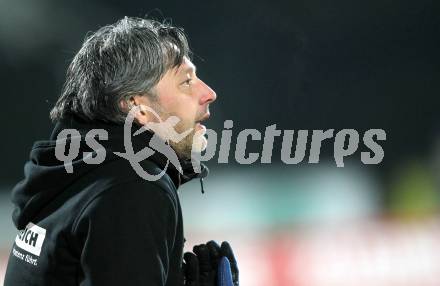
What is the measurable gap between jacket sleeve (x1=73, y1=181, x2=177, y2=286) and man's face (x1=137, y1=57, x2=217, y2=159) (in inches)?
9.8

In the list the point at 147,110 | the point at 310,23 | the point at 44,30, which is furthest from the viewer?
the point at 310,23

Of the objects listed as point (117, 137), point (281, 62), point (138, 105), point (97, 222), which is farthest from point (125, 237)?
point (281, 62)

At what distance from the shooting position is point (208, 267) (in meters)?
0.93

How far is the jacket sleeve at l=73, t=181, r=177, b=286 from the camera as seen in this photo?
686mm

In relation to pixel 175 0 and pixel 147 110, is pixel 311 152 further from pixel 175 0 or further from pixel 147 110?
pixel 147 110

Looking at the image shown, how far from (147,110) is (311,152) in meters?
0.83

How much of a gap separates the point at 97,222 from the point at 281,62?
1.12 m

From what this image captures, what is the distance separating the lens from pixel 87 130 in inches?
33.9

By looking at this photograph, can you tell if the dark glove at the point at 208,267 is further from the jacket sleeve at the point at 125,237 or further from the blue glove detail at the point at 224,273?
the jacket sleeve at the point at 125,237

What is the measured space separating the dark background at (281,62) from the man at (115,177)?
0.69 m

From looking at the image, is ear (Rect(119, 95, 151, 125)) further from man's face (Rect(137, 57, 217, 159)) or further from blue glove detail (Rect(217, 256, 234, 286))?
blue glove detail (Rect(217, 256, 234, 286))

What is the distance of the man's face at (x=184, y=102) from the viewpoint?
0.94m

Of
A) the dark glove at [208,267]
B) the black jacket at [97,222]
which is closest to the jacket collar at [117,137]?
the black jacket at [97,222]

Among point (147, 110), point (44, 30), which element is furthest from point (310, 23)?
Answer: point (147, 110)
